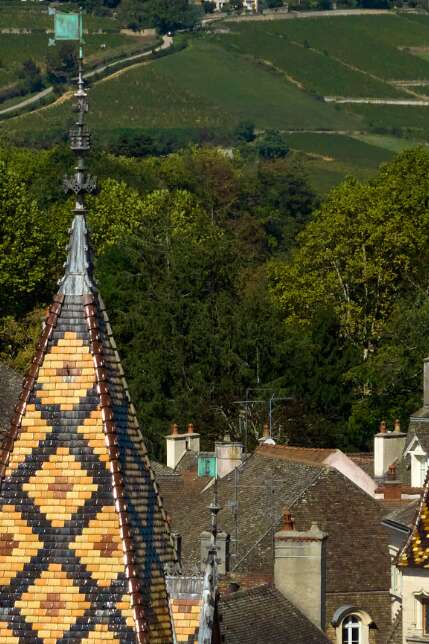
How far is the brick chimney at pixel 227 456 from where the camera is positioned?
229ft

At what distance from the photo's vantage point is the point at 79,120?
21.6 m

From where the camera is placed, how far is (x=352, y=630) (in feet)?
185

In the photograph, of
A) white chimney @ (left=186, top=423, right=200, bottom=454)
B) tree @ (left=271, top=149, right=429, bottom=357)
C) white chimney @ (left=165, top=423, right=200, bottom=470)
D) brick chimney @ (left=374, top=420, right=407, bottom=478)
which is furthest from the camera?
tree @ (left=271, top=149, right=429, bottom=357)

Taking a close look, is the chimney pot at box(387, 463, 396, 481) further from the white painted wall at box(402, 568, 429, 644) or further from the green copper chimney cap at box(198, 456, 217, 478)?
the white painted wall at box(402, 568, 429, 644)

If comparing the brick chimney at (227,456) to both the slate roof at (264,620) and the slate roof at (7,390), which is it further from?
the slate roof at (264,620)

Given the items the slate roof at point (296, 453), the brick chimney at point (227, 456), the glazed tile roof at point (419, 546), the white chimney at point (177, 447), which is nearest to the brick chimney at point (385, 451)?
the brick chimney at point (227, 456)

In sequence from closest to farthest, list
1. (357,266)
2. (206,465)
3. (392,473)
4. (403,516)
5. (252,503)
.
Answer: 1. (403,516)
2. (252,503)
3. (392,473)
4. (206,465)
5. (357,266)

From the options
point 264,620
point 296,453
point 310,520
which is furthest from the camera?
point 296,453

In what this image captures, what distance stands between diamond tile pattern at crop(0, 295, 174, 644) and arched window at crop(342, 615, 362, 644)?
35.0 m

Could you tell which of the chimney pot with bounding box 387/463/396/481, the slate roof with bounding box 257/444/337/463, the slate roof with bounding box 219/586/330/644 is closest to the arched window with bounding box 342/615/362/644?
the slate roof with bounding box 219/586/330/644

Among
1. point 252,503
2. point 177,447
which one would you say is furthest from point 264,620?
point 177,447

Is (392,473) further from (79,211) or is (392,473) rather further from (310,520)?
(79,211)

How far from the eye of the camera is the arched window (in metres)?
55.7

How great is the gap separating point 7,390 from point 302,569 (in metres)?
9.04
